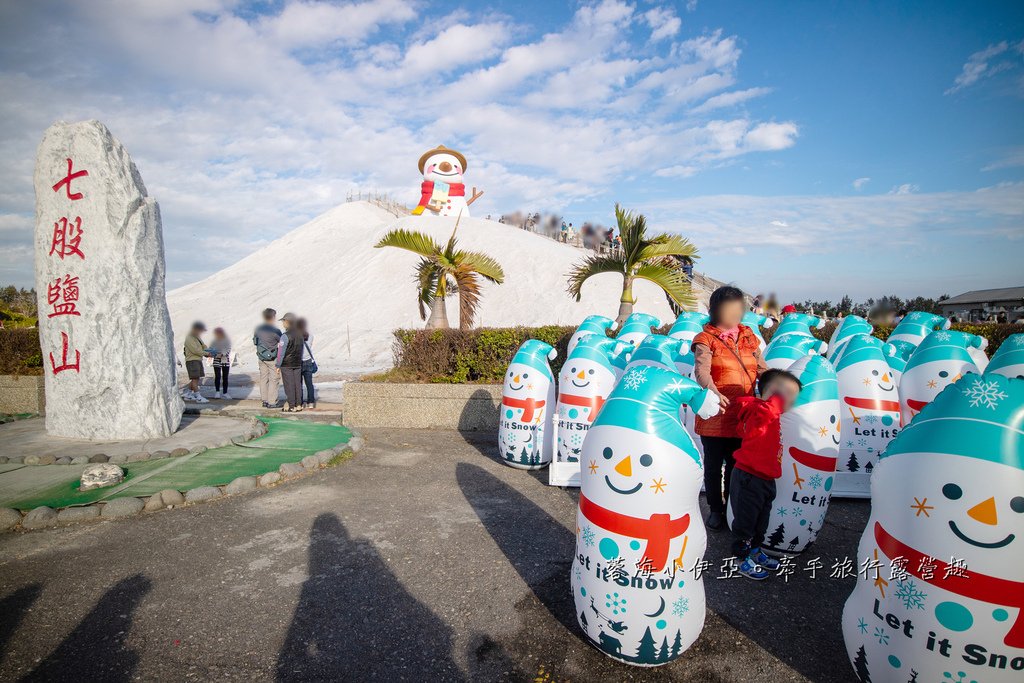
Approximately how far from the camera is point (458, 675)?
A: 9.25ft

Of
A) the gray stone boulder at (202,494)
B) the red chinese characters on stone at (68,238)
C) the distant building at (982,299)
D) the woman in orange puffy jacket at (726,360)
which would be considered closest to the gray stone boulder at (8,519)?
the gray stone boulder at (202,494)

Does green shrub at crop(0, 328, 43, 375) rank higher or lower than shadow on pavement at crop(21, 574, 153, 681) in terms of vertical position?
higher

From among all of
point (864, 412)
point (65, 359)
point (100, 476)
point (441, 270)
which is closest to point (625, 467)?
point (864, 412)

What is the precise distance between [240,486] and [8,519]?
182 cm

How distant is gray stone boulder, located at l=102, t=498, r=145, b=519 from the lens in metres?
4.80

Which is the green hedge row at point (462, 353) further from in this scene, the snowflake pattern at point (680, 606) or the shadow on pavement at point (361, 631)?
the snowflake pattern at point (680, 606)

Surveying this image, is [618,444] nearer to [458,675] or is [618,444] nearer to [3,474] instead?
[458,675]

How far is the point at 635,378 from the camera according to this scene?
9.99ft

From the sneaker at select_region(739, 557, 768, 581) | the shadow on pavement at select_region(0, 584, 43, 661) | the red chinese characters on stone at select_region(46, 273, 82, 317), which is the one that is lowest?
the sneaker at select_region(739, 557, 768, 581)

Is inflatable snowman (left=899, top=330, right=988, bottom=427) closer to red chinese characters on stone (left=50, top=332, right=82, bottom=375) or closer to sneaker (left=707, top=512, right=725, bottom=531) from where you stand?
sneaker (left=707, top=512, right=725, bottom=531)

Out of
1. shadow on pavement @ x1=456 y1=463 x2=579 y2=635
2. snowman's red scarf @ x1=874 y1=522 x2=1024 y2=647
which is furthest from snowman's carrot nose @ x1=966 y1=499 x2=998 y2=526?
shadow on pavement @ x1=456 y1=463 x2=579 y2=635

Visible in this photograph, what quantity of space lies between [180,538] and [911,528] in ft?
16.9

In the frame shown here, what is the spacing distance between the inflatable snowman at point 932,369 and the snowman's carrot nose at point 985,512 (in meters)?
3.92

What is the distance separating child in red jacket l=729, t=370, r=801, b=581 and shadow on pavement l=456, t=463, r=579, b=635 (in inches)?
53.0
